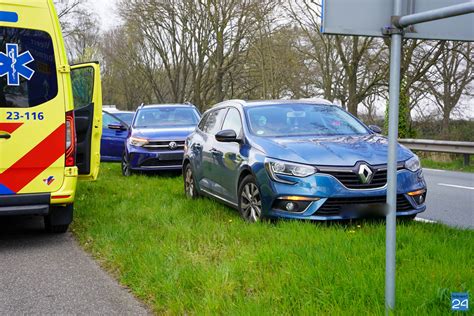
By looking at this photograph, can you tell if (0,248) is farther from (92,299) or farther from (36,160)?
(92,299)

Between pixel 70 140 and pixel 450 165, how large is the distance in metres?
12.4

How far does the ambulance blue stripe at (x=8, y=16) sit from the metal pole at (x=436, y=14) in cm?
427

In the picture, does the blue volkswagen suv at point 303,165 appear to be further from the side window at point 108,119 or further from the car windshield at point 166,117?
the side window at point 108,119

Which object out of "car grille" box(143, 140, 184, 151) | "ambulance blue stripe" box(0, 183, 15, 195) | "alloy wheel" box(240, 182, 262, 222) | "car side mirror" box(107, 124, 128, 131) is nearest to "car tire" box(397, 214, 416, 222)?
"alloy wheel" box(240, 182, 262, 222)

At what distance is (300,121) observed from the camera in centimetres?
705

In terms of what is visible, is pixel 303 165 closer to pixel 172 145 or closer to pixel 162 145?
pixel 172 145

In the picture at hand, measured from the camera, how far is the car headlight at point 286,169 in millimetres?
5680

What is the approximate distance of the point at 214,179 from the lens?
749 centimetres

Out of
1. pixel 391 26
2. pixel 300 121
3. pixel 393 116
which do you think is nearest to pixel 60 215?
pixel 300 121

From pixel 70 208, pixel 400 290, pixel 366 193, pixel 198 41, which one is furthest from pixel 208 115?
pixel 198 41

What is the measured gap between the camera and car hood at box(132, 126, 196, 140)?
11.5 metres

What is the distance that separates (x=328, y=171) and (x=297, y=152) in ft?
1.48

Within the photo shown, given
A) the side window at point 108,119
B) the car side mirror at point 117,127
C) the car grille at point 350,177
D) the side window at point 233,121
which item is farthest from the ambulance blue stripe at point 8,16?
the side window at point 108,119

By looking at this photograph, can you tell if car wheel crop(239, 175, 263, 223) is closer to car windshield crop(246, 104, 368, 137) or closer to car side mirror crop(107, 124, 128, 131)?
car windshield crop(246, 104, 368, 137)
